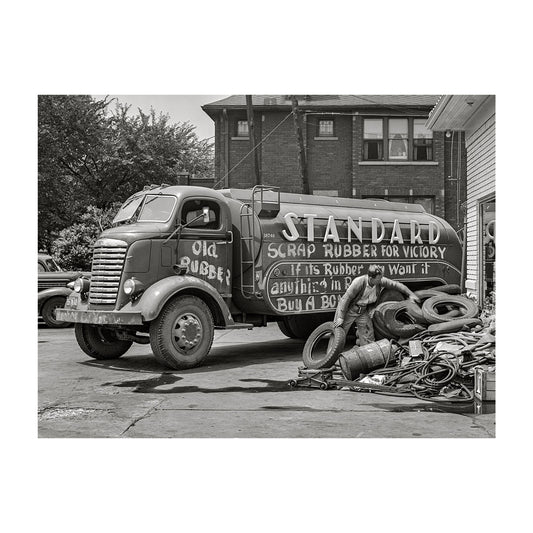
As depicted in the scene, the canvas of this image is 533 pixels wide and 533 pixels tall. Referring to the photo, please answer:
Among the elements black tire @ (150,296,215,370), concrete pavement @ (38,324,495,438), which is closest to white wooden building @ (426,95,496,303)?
concrete pavement @ (38,324,495,438)

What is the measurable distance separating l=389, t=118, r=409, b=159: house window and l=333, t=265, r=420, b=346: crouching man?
13675 millimetres

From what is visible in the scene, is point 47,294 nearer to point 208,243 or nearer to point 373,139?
point 208,243

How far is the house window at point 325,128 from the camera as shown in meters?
22.6

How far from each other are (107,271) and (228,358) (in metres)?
2.46

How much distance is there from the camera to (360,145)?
2273 centimetres

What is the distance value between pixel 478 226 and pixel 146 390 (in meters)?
7.02

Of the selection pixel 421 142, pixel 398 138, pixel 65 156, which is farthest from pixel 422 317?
pixel 421 142

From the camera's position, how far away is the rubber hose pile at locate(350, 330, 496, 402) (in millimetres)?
7848

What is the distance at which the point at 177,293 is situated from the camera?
974 cm

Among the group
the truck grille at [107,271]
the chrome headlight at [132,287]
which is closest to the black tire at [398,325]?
the chrome headlight at [132,287]

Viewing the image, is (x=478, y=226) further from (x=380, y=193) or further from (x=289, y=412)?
(x=380, y=193)

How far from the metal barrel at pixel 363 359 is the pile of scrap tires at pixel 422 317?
A: 0.95m

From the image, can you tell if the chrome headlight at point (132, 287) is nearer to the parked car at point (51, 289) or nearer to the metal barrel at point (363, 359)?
the metal barrel at point (363, 359)

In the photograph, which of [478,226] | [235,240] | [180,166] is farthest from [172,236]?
[180,166]
